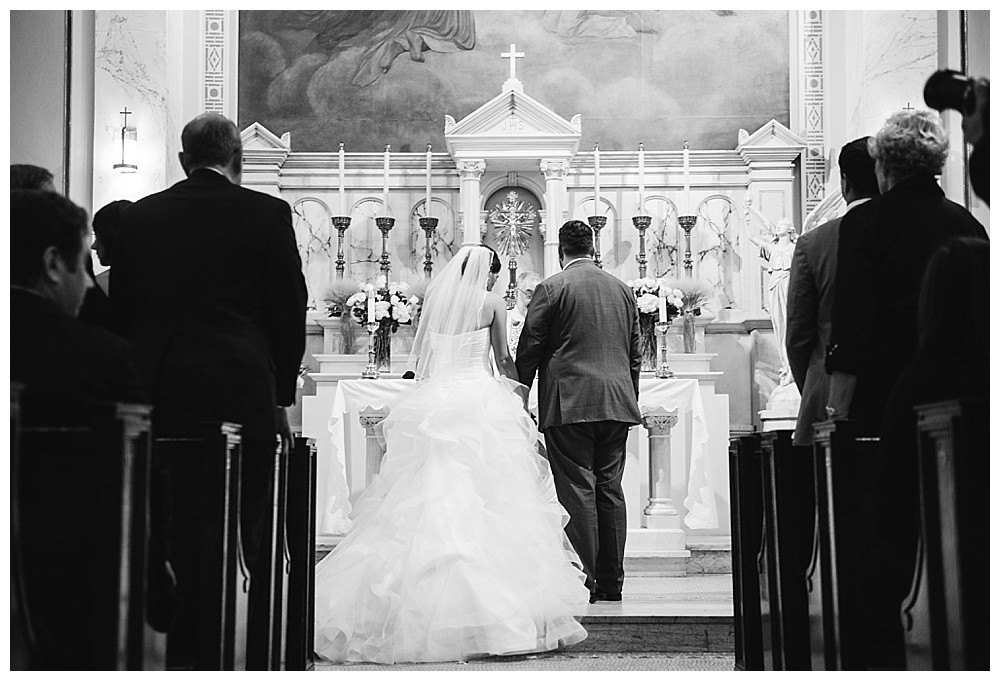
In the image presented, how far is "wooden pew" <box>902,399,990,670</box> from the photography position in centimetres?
229

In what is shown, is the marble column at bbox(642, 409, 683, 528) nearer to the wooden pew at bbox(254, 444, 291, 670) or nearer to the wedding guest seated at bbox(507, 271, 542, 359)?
the wedding guest seated at bbox(507, 271, 542, 359)

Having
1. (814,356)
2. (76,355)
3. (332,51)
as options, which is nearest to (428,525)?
(814,356)

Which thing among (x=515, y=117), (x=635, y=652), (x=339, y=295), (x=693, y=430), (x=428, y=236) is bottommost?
(x=635, y=652)

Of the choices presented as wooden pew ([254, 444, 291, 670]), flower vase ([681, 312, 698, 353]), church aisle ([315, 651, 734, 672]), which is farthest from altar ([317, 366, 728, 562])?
wooden pew ([254, 444, 291, 670])

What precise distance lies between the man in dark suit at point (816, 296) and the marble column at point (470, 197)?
5.17 metres

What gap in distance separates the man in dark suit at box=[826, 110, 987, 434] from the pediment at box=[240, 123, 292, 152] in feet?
20.5

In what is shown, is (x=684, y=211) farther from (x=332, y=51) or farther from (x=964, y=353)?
(x=964, y=353)

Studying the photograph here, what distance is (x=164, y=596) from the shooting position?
2617 mm

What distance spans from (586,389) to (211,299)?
253 centimetres

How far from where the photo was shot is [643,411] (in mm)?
6664

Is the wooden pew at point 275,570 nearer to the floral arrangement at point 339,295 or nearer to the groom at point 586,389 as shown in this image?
the groom at point 586,389

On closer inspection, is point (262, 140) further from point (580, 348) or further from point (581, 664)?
point (581, 664)

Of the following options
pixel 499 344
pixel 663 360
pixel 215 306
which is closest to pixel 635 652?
pixel 499 344

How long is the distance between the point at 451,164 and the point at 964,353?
6.69m
